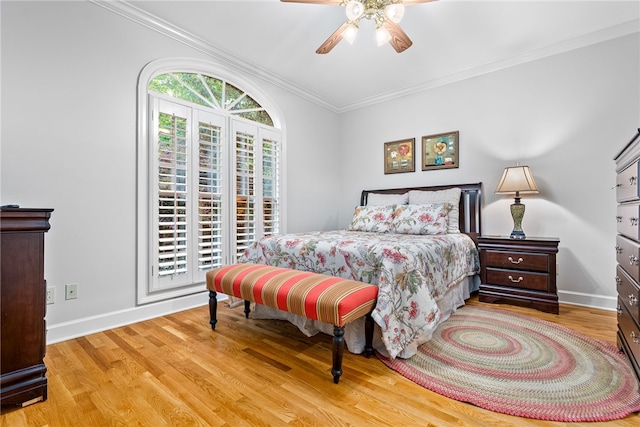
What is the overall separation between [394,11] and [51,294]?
10.6ft

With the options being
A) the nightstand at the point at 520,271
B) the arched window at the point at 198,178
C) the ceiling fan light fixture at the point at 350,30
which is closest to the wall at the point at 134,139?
the arched window at the point at 198,178

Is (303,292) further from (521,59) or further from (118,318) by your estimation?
(521,59)

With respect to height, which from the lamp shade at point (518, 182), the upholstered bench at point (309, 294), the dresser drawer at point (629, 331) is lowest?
the dresser drawer at point (629, 331)

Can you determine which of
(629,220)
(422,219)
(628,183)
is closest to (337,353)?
(629,220)

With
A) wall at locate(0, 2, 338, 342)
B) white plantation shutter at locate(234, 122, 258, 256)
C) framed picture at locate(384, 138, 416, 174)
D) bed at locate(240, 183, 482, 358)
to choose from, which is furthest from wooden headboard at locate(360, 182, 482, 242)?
wall at locate(0, 2, 338, 342)

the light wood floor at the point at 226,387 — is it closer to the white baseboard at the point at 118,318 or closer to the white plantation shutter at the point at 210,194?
the white baseboard at the point at 118,318

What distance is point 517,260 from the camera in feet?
9.74

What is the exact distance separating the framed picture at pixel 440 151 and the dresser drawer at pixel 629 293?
2288 millimetres

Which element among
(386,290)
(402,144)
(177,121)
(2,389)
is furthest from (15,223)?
(402,144)

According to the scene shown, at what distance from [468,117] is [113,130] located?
3.84m

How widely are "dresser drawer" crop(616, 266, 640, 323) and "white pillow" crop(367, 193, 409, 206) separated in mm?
2300

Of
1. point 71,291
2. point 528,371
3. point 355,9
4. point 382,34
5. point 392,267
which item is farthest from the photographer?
point 382,34

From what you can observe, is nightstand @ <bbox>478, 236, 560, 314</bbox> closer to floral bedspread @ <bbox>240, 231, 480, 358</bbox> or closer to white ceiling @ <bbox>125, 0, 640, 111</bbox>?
floral bedspread @ <bbox>240, 231, 480, 358</bbox>

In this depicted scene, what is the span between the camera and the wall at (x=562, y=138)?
9.60 feet
